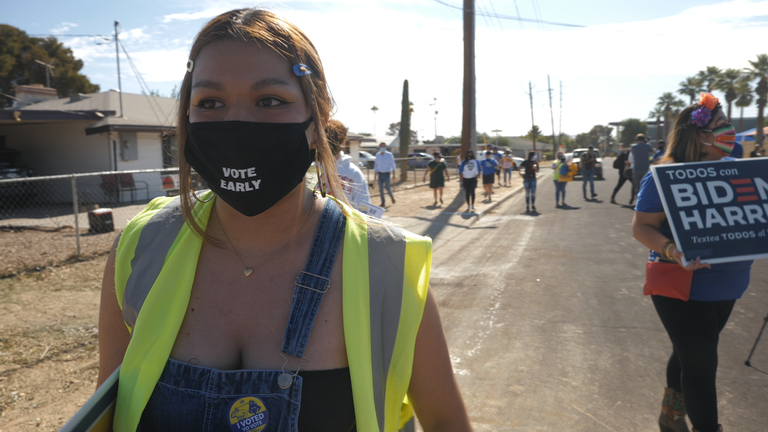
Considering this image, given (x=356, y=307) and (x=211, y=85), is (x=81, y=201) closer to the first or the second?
(x=211, y=85)

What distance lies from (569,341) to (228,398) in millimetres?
4084

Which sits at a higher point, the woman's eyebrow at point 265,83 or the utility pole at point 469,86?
the utility pole at point 469,86

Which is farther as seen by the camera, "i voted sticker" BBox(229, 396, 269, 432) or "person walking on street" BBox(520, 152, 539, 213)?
"person walking on street" BBox(520, 152, 539, 213)

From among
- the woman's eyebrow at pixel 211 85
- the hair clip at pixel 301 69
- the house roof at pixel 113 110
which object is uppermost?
the house roof at pixel 113 110

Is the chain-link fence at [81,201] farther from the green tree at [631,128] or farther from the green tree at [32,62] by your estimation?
the green tree at [631,128]

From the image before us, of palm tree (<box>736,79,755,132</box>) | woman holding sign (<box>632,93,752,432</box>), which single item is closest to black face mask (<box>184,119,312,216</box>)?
woman holding sign (<box>632,93,752,432</box>)

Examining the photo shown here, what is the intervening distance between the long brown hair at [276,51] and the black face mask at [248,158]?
0.08 meters

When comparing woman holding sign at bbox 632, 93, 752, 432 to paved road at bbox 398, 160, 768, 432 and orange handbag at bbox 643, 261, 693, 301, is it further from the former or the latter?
paved road at bbox 398, 160, 768, 432

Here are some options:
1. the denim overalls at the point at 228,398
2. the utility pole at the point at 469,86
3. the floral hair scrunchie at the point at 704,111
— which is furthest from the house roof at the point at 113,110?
the denim overalls at the point at 228,398

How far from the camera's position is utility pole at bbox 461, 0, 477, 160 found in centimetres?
1945

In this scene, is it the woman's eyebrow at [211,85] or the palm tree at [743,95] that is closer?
the woman's eyebrow at [211,85]

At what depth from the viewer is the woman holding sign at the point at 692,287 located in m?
2.66

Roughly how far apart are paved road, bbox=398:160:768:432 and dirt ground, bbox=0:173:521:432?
2.95 m

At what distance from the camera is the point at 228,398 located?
47.0 inches
